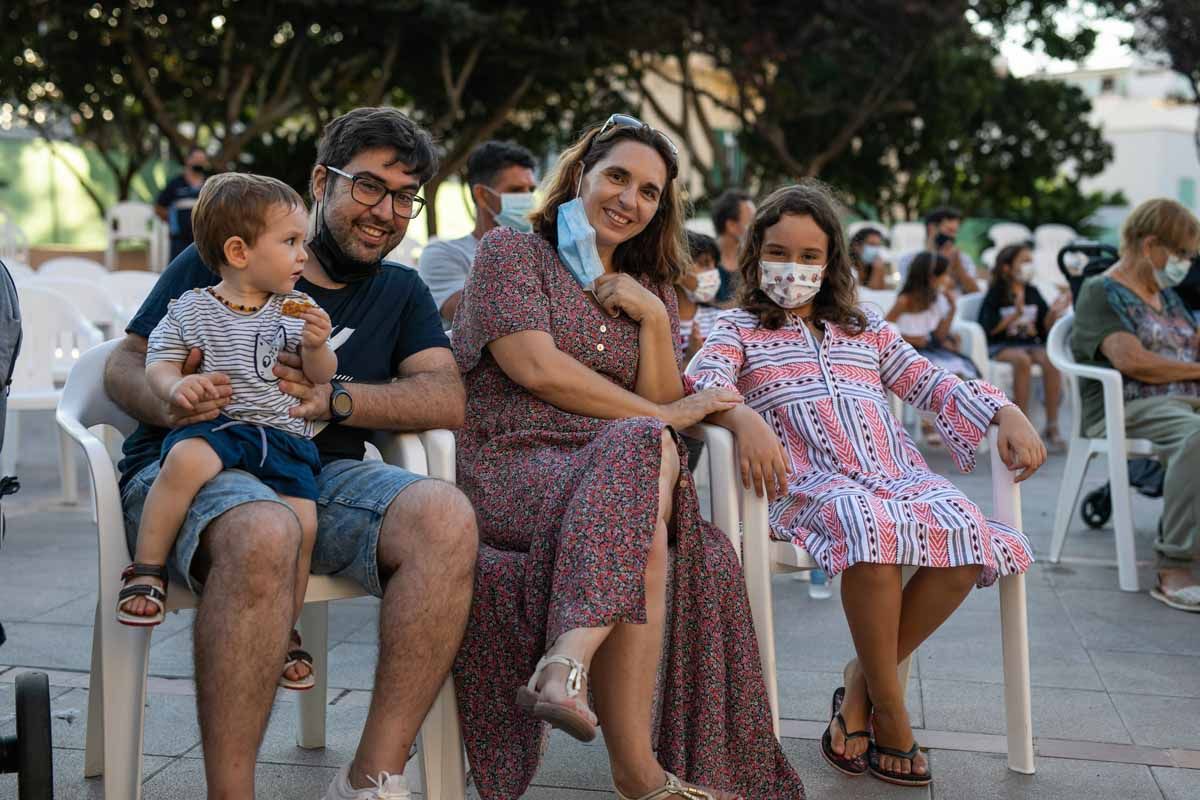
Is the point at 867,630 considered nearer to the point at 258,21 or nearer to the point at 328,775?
the point at 328,775

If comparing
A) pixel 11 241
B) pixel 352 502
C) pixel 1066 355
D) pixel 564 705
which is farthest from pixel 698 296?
pixel 11 241

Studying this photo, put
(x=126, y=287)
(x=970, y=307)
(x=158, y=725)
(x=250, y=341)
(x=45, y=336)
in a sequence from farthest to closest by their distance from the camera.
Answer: (x=970, y=307) → (x=126, y=287) → (x=45, y=336) → (x=158, y=725) → (x=250, y=341)

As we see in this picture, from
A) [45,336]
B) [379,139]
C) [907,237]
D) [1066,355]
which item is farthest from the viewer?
[907,237]

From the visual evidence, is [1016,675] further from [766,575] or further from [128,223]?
[128,223]

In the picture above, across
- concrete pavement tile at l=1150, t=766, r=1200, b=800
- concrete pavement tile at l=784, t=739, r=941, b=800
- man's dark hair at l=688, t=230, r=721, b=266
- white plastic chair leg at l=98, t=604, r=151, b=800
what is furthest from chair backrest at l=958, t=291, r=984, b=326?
white plastic chair leg at l=98, t=604, r=151, b=800

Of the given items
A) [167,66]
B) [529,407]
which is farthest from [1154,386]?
[167,66]

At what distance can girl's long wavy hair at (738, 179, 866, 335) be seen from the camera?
11.6 ft

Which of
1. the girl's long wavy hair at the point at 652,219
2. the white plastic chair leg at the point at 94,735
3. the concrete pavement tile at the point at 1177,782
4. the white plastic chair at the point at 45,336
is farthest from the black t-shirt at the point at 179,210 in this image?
the concrete pavement tile at the point at 1177,782

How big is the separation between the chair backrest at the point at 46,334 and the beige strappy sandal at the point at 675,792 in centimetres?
405

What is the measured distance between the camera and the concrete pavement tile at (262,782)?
9.77 feet

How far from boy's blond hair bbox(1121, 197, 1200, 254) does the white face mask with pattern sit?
7.18ft

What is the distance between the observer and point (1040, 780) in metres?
3.14

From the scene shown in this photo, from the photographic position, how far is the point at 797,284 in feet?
11.5

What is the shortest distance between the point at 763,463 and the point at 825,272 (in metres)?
0.74
